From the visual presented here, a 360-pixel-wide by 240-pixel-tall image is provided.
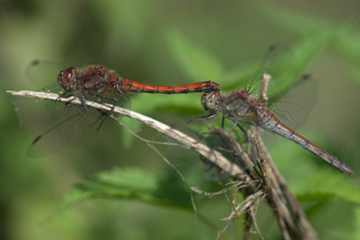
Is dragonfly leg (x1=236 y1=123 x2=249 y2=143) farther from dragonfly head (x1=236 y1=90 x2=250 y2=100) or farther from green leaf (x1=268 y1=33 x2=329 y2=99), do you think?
green leaf (x1=268 y1=33 x2=329 y2=99)

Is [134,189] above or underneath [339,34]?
underneath

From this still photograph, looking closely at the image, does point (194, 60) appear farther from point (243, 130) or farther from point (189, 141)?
point (189, 141)

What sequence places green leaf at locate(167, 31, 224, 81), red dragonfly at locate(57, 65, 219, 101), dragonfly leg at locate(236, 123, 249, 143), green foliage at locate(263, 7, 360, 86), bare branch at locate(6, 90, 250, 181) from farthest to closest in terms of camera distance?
green foliage at locate(263, 7, 360, 86) < green leaf at locate(167, 31, 224, 81) < red dragonfly at locate(57, 65, 219, 101) < dragonfly leg at locate(236, 123, 249, 143) < bare branch at locate(6, 90, 250, 181)

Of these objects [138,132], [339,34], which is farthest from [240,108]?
[339,34]

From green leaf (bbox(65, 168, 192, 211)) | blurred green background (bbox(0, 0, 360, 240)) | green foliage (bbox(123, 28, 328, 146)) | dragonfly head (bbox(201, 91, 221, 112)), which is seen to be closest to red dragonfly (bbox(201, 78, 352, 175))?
dragonfly head (bbox(201, 91, 221, 112))

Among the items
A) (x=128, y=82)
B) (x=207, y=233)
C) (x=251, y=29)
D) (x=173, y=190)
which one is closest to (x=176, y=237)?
(x=207, y=233)

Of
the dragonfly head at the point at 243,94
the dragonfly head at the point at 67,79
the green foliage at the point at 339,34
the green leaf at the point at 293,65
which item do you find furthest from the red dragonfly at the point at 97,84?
the green foliage at the point at 339,34
